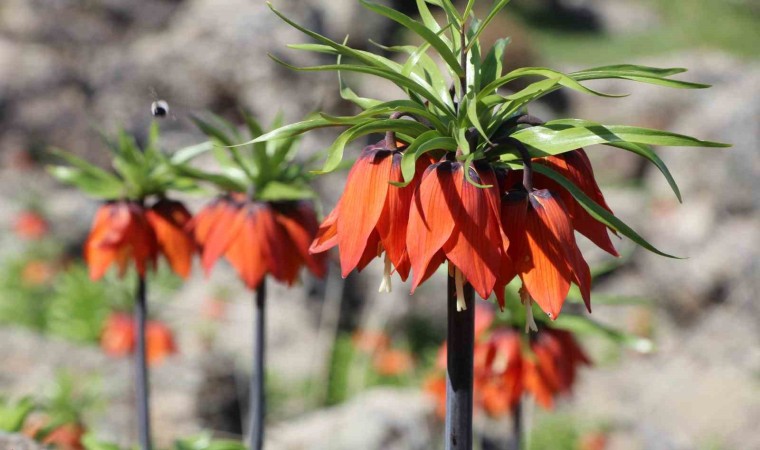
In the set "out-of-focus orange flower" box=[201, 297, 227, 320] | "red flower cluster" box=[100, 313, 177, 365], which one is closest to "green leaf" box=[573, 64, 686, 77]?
"red flower cluster" box=[100, 313, 177, 365]

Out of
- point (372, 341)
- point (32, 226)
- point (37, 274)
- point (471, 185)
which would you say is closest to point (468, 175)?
point (471, 185)

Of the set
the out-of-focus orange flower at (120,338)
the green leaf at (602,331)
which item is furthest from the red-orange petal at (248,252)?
the out-of-focus orange flower at (120,338)

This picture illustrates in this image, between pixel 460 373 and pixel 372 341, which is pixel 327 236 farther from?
pixel 372 341

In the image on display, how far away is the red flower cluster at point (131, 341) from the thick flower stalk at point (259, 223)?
2466mm

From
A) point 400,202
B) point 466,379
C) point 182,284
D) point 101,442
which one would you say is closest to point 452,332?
point 466,379

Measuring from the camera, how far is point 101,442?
5.97 feet

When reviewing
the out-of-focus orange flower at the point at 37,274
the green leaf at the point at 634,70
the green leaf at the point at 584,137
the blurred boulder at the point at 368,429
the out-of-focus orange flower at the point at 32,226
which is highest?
the out-of-focus orange flower at the point at 32,226

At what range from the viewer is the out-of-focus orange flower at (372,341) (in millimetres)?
4824

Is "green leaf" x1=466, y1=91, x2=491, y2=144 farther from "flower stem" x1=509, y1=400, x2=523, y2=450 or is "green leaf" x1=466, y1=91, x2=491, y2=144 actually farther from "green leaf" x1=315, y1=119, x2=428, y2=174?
"flower stem" x1=509, y1=400, x2=523, y2=450

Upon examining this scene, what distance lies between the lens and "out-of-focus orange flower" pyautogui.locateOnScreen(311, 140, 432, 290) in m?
1.00

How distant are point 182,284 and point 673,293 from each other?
4.05 metres

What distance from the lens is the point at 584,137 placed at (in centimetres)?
97

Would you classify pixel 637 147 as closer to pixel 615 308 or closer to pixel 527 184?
pixel 527 184

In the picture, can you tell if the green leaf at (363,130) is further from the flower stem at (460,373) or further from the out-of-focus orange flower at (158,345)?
the out-of-focus orange flower at (158,345)
